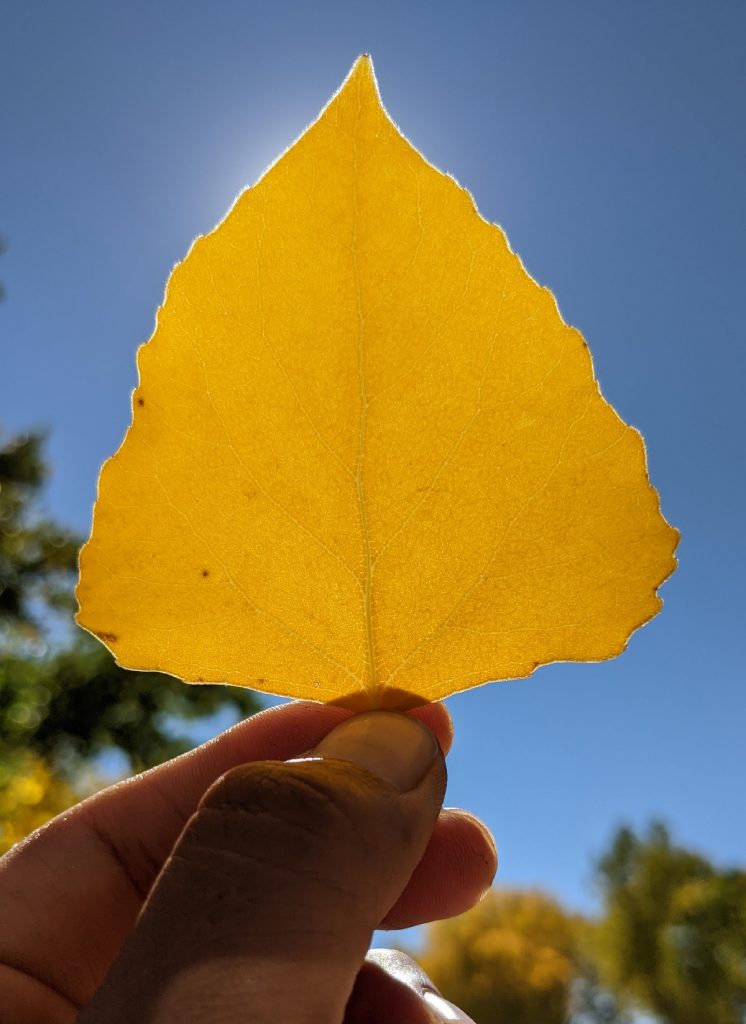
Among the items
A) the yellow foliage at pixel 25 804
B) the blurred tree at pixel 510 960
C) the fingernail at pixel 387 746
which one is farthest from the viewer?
the blurred tree at pixel 510 960

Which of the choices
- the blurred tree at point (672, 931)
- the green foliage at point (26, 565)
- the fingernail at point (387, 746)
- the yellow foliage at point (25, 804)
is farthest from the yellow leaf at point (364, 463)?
the blurred tree at point (672, 931)

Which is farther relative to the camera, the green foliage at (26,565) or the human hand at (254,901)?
the green foliage at (26,565)

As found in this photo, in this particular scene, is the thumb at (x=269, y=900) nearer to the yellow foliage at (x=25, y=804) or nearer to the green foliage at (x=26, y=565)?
the yellow foliage at (x=25, y=804)

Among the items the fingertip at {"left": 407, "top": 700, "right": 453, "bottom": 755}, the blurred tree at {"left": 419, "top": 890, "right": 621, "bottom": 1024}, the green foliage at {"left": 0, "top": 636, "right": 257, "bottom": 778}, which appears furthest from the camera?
the green foliage at {"left": 0, "top": 636, "right": 257, "bottom": 778}

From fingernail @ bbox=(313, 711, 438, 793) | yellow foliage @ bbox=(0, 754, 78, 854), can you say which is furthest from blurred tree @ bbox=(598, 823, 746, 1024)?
fingernail @ bbox=(313, 711, 438, 793)

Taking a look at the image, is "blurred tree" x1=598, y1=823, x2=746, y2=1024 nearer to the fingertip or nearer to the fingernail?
the fingertip

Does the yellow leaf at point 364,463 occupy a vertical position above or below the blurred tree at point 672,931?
below

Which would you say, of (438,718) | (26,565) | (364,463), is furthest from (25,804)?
(26,565)
